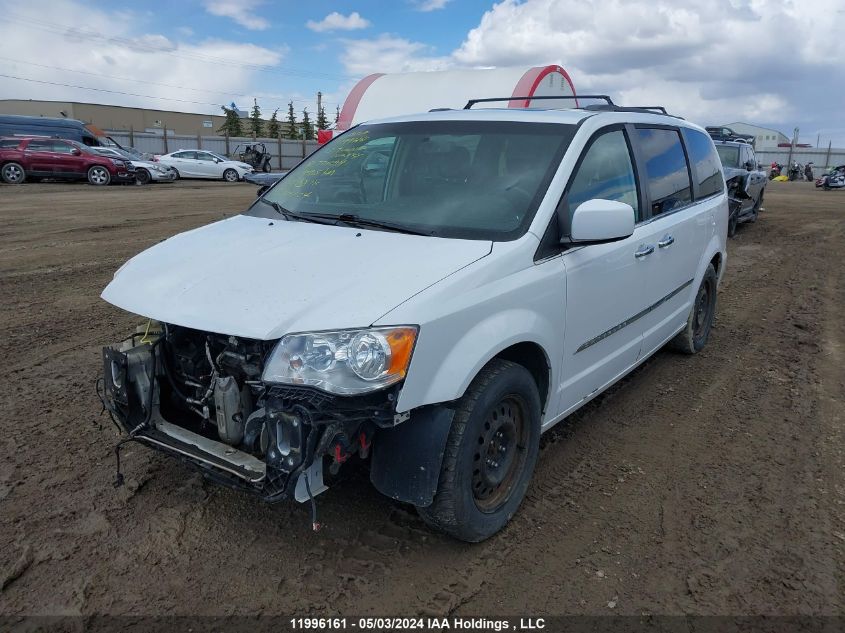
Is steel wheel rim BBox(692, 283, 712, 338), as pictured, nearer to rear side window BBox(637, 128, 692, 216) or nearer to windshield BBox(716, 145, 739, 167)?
rear side window BBox(637, 128, 692, 216)

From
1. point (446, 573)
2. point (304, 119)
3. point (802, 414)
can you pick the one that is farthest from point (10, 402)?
point (304, 119)

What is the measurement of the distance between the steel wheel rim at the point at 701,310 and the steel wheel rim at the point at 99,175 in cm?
2171

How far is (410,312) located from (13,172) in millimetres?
23312

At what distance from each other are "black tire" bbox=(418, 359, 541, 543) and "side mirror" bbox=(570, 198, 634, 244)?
0.69 metres

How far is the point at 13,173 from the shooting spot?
2123 cm

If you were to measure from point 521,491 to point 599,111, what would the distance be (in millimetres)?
2330

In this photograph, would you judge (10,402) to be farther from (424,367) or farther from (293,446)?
(424,367)

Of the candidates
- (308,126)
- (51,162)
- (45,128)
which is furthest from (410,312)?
(308,126)

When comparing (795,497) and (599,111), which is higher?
(599,111)

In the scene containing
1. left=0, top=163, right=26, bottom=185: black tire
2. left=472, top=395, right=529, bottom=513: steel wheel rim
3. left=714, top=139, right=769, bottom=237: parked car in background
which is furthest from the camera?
left=0, top=163, right=26, bottom=185: black tire

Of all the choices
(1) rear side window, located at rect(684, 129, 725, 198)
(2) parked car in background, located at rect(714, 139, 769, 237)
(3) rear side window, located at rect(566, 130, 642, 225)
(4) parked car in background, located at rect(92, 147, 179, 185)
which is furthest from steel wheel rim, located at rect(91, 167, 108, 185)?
(3) rear side window, located at rect(566, 130, 642, 225)

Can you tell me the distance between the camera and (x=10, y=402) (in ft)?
14.2

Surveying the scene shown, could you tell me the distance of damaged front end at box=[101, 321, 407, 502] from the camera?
243cm

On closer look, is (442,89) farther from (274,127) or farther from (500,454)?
(274,127)
